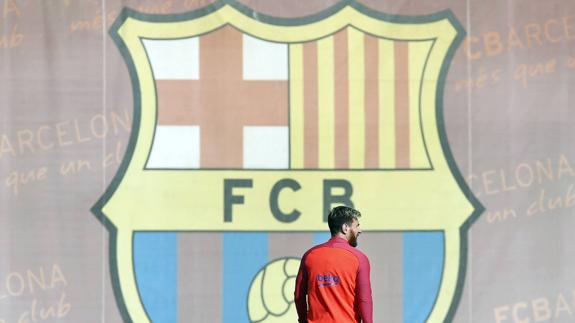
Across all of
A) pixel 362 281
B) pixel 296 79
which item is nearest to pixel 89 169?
pixel 296 79

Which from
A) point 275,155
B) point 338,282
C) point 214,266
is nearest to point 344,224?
point 338,282

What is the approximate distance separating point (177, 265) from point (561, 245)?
2275mm

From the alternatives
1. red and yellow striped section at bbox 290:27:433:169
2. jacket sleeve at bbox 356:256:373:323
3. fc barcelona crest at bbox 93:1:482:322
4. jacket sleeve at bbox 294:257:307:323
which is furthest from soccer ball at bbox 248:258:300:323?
jacket sleeve at bbox 356:256:373:323

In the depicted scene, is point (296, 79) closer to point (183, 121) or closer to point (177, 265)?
point (183, 121)

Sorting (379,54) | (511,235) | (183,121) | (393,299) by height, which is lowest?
(393,299)

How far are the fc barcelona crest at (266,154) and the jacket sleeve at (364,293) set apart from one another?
1.43m

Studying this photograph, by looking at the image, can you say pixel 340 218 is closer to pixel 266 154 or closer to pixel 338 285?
pixel 338 285

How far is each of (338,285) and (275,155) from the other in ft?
5.12

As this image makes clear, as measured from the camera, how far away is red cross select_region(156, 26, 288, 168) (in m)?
5.28

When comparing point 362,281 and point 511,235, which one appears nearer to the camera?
point 362,281

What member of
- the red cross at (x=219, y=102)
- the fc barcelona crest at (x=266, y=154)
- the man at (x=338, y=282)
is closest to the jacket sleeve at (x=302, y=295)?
the man at (x=338, y=282)

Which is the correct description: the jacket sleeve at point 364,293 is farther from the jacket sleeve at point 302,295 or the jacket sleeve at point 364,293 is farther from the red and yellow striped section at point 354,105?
the red and yellow striped section at point 354,105

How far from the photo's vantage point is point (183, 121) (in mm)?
5277

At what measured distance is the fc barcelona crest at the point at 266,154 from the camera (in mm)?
5270
